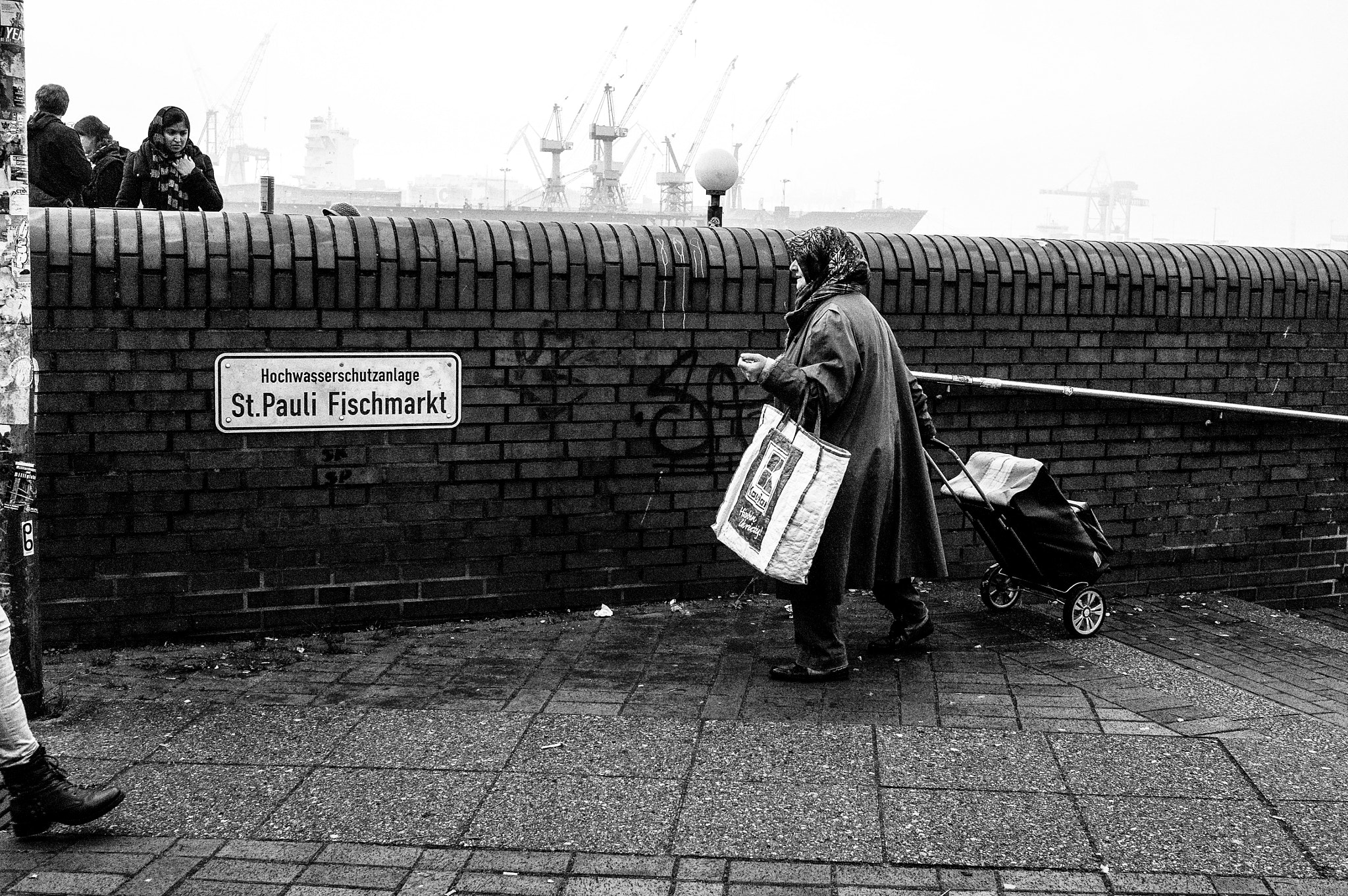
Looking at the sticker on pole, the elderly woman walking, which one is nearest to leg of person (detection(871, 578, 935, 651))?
the elderly woman walking

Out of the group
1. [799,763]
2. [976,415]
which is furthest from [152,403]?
[976,415]

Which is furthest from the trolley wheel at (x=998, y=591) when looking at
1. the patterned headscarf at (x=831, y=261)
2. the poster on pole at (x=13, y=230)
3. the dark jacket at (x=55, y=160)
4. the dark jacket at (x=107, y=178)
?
the dark jacket at (x=107, y=178)

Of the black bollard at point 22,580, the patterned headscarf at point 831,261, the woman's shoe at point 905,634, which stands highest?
the patterned headscarf at point 831,261

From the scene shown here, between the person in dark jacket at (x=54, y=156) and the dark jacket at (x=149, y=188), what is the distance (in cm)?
58

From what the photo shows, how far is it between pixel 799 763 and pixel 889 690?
883 mm

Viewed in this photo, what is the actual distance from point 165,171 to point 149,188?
0.41 feet

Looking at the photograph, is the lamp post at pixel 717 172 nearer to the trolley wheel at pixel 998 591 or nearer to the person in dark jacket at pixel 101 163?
the trolley wheel at pixel 998 591

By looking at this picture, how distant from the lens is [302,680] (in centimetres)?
506

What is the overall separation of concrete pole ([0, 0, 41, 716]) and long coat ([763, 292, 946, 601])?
2.48 meters

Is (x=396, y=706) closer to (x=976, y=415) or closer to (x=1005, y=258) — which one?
(x=976, y=415)

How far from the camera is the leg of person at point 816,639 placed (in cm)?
497

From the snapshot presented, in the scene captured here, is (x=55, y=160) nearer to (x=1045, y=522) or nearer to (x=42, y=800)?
(x=42, y=800)

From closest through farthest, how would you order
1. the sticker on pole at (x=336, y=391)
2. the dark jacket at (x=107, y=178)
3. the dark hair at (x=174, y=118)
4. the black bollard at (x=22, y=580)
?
the black bollard at (x=22, y=580) → the sticker on pole at (x=336, y=391) → the dark hair at (x=174, y=118) → the dark jacket at (x=107, y=178)

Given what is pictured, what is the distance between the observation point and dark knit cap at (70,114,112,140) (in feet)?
30.4
